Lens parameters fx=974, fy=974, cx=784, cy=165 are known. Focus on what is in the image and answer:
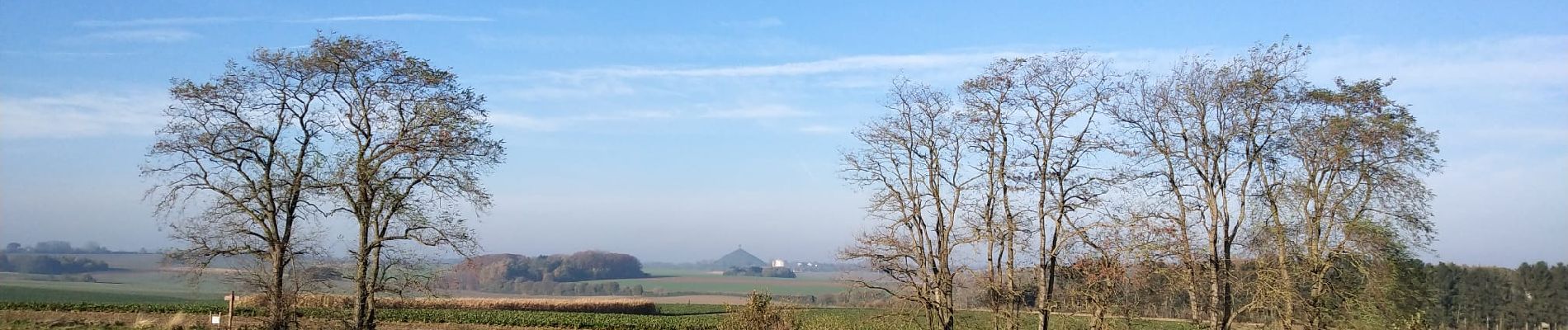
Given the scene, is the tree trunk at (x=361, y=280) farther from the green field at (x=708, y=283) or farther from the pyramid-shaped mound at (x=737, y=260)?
the pyramid-shaped mound at (x=737, y=260)

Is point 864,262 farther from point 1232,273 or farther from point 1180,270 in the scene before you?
point 1232,273

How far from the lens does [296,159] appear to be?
21.7 metres

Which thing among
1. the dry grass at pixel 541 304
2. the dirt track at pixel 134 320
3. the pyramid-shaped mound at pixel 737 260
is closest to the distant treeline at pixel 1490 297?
the dry grass at pixel 541 304

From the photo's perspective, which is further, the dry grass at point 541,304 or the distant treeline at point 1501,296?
the distant treeline at point 1501,296

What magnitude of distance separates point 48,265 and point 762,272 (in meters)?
72.1

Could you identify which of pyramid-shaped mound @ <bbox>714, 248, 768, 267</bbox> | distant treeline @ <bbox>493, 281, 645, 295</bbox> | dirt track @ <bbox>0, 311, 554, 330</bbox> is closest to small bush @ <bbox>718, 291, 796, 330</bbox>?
dirt track @ <bbox>0, 311, 554, 330</bbox>

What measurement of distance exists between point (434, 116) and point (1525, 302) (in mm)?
58996

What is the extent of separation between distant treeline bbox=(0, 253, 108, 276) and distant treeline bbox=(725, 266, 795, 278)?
65.9 metres

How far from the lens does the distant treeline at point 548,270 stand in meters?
87.4

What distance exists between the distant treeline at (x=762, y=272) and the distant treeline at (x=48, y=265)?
65909 mm

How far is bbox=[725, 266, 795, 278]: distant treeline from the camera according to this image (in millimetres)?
116625

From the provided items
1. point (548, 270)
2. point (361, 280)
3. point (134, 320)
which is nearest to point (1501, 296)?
point (361, 280)

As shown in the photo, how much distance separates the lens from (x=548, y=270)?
99.6m

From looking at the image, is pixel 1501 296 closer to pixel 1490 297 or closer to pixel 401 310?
pixel 1490 297
